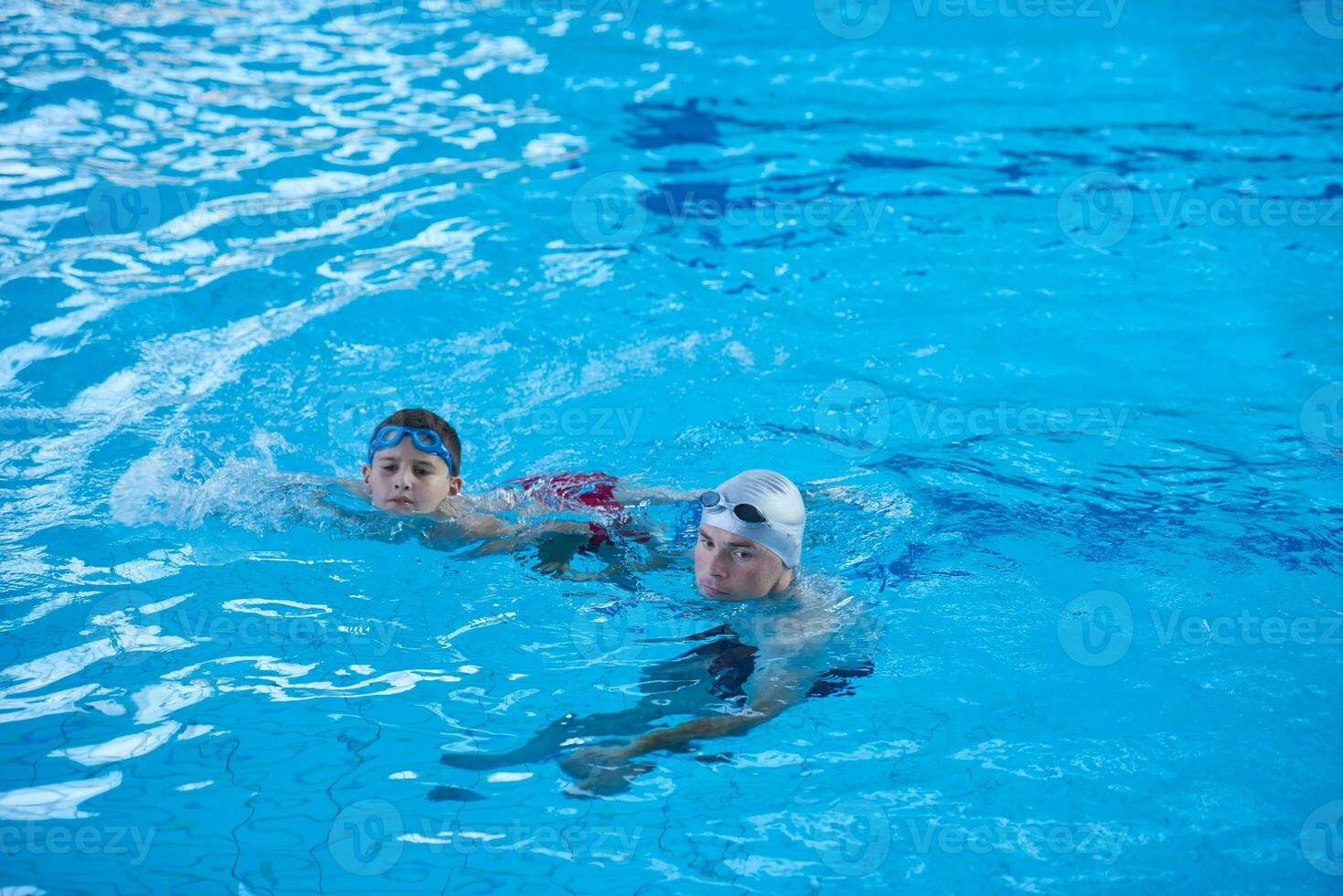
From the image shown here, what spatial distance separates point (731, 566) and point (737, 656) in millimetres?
359

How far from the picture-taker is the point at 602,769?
394 cm

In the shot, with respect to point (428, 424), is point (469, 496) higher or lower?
lower

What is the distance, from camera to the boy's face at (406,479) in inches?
217

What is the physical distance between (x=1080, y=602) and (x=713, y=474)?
2027mm

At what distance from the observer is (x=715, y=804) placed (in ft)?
12.7

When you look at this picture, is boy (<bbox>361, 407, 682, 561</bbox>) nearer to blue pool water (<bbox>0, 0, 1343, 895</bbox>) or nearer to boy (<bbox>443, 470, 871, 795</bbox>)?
blue pool water (<bbox>0, 0, 1343, 895</bbox>)

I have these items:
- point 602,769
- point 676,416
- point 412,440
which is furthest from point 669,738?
point 676,416

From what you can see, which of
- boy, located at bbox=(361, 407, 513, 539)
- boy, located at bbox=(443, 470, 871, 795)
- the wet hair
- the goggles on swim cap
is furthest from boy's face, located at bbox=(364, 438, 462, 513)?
the goggles on swim cap

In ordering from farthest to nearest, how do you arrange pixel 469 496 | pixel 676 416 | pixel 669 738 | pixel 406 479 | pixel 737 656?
pixel 676 416 → pixel 469 496 → pixel 406 479 → pixel 737 656 → pixel 669 738

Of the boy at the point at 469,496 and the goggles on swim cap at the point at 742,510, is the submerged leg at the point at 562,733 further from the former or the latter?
the boy at the point at 469,496

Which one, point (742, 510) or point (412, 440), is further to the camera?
point (412, 440)

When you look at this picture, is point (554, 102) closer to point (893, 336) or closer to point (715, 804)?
point (893, 336)

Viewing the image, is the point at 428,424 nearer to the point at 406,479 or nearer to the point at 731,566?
the point at 406,479

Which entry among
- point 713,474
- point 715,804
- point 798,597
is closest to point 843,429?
point 713,474
